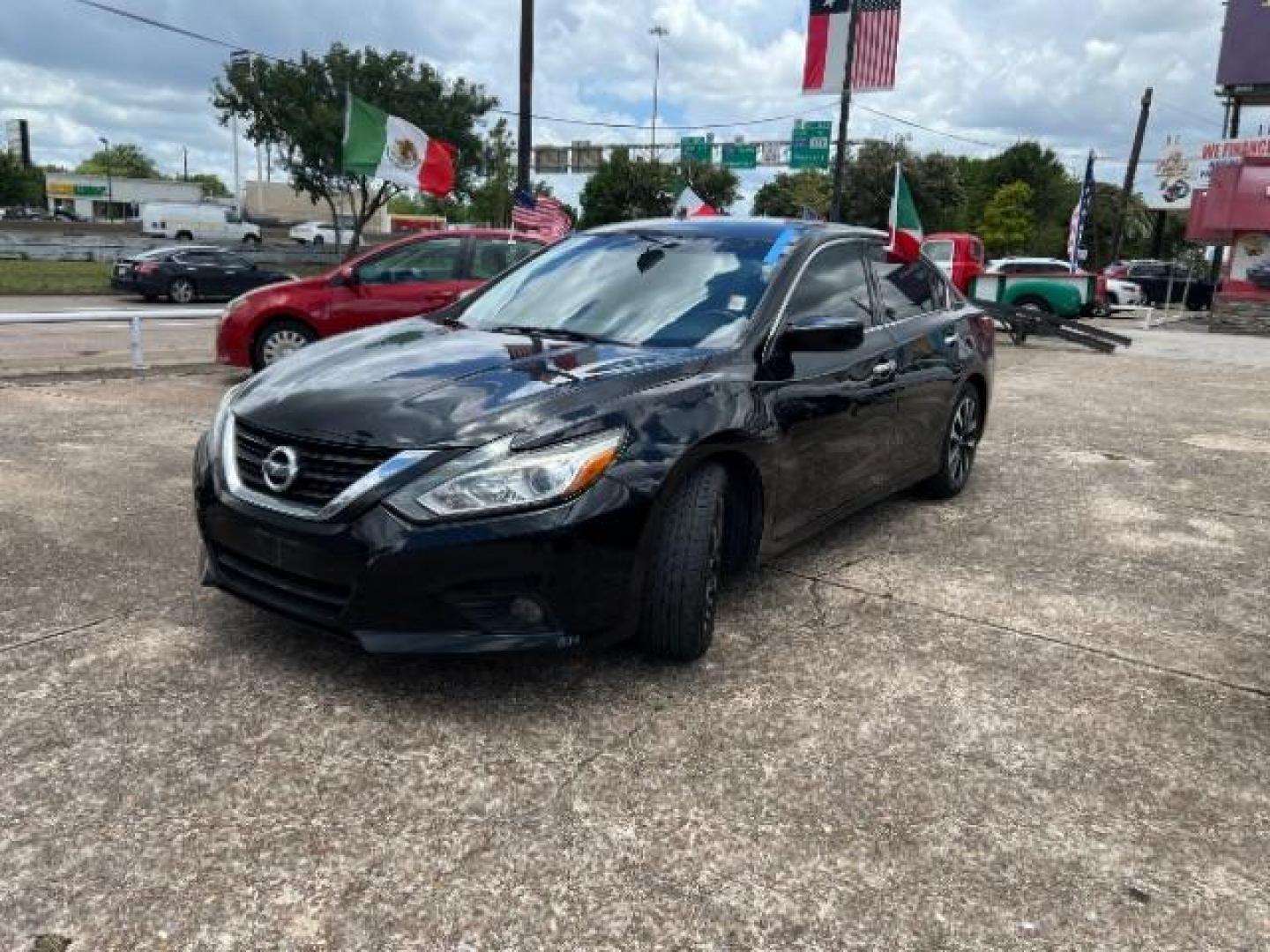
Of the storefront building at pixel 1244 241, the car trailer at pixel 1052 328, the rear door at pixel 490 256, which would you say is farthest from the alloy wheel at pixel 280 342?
the storefront building at pixel 1244 241

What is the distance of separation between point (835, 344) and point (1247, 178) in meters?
24.8

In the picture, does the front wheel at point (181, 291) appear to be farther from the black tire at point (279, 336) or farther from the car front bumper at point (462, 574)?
the car front bumper at point (462, 574)

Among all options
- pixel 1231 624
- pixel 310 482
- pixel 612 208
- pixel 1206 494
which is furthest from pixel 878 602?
pixel 612 208

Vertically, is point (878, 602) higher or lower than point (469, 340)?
lower

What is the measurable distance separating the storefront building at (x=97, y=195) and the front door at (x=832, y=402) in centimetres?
9249

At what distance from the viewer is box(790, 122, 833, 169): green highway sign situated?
3600cm

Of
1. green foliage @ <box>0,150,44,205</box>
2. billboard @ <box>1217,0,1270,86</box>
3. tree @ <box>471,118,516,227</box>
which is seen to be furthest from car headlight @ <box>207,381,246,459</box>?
green foliage @ <box>0,150,44,205</box>

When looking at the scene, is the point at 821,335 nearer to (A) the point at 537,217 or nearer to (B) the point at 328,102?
(A) the point at 537,217

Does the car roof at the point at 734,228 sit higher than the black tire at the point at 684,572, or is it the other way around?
the car roof at the point at 734,228

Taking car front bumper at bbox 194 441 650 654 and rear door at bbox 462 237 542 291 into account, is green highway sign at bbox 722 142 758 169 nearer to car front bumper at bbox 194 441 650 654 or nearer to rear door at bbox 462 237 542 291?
rear door at bbox 462 237 542 291

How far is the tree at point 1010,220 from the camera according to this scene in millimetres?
59250

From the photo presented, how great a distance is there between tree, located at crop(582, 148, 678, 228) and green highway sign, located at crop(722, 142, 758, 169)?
29.2ft

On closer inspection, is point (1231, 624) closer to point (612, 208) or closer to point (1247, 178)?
point (1247, 178)

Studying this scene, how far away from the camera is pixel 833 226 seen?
4719mm
